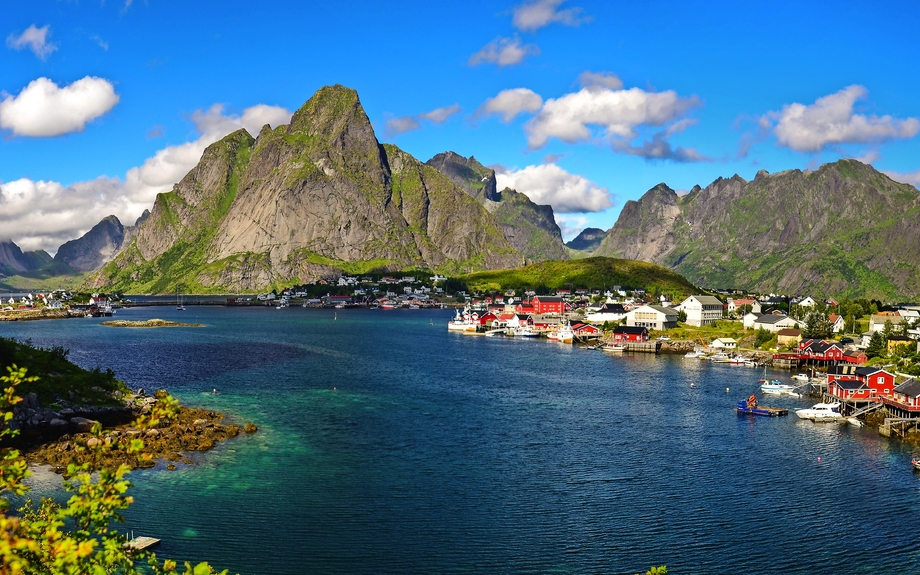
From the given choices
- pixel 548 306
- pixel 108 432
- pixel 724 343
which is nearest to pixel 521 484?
pixel 108 432

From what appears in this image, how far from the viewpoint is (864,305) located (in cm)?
17412

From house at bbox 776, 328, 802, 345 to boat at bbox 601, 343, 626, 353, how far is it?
27306 mm

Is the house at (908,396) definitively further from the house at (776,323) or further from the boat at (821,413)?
the house at (776,323)

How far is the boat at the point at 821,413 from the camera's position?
2734 inches

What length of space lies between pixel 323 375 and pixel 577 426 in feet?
139

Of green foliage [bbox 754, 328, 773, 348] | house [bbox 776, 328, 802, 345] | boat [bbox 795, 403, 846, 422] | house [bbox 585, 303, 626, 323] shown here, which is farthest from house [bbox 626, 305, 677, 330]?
boat [bbox 795, 403, 846, 422]

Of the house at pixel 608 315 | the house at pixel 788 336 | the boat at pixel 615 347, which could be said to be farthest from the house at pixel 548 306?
the house at pixel 788 336

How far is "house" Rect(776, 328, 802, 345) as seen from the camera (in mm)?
120312

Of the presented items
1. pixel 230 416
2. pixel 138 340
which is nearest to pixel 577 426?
pixel 230 416

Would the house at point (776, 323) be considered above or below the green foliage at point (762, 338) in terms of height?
above

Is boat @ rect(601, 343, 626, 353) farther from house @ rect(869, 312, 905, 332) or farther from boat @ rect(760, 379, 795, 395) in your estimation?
house @ rect(869, 312, 905, 332)

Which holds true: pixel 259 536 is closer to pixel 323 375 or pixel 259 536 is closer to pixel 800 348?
pixel 323 375

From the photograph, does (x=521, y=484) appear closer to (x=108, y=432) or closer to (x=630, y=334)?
(x=108, y=432)

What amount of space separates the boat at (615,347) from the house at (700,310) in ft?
113
